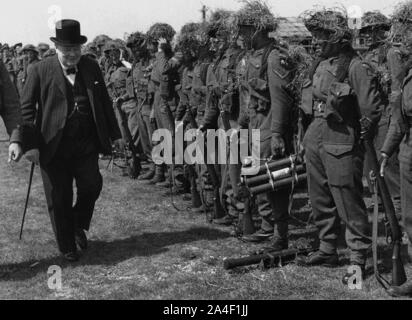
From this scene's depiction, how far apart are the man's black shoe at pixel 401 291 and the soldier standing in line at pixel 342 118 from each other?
17.7 inches

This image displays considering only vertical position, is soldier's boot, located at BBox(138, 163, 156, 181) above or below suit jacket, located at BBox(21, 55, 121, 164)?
below

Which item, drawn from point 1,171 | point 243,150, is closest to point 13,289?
point 243,150

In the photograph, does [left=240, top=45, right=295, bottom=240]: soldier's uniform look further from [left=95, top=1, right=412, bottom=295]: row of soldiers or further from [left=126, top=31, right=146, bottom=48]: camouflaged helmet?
[left=126, top=31, right=146, bottom=48]: camouflaged helmet

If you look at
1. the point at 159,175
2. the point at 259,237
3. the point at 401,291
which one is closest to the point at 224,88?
the point at 259,237

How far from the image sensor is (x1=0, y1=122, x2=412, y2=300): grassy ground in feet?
17.4

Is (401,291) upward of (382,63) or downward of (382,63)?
downward

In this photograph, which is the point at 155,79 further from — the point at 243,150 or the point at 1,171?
the point at 1,171

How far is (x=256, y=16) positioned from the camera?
20.5 feet

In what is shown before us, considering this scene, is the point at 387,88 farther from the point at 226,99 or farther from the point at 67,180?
the point at 67,180

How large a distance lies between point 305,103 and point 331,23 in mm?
779

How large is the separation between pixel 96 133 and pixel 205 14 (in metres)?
3.18

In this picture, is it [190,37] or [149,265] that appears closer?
[149,265]

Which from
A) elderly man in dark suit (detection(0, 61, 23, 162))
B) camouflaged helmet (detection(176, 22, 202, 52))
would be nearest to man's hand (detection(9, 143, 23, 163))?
elderly man in dark suit (detection(0, 61, 23, 162))

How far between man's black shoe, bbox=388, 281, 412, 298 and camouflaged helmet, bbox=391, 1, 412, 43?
231 centimetres
